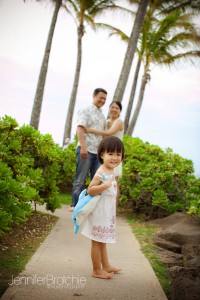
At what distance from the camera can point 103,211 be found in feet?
11.6

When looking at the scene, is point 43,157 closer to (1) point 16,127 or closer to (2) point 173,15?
(1) point 16,127

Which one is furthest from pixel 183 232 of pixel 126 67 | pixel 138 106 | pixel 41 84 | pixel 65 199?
pixel 138 106

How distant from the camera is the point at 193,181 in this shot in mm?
7340

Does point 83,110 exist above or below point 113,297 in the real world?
above

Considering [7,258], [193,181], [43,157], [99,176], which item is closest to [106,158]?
[99,176]

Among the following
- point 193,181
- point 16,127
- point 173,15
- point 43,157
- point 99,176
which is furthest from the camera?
point 173,15

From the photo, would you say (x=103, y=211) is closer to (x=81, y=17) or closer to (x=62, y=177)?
(x=62, y=177)

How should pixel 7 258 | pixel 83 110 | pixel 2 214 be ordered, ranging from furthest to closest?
1. pixel 83 110
2. pixel 7 258
3. pixel 2 214

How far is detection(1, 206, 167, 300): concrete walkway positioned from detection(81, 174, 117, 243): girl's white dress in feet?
1.34

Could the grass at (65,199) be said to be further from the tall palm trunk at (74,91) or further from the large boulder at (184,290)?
the tall palm trunk at (74,91)

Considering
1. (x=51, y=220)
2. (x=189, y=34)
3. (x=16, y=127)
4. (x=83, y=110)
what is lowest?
(x=51, y=220)

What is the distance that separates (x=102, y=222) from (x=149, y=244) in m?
1.96

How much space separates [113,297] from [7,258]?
133cm

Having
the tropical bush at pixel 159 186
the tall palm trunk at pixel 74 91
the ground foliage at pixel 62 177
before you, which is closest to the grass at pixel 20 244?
the ground foliage at pixel 62 177
